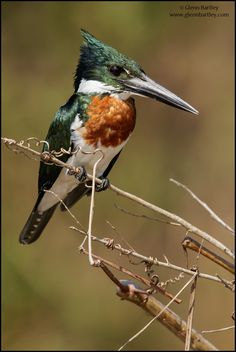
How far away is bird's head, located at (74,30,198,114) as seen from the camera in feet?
8.46

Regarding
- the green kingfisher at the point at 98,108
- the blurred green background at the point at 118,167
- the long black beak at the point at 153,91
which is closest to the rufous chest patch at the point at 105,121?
the green kingfisher at the point at 98,108

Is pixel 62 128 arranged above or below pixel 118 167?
above

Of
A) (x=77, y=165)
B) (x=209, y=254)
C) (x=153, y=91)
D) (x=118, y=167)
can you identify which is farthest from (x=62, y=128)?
(x=118, y=167)

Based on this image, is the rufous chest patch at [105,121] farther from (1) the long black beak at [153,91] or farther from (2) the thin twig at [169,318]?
(2) the thin twig at [169,318]

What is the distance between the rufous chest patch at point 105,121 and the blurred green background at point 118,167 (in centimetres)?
125

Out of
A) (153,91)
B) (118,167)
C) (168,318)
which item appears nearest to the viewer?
(168,318)

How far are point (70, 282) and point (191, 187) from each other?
0.80 m

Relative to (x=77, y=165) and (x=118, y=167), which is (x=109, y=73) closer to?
(x=77, y=165)

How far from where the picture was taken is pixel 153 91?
8.20 ft

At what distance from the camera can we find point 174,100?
95.9 inches

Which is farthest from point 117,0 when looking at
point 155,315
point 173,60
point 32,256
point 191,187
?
point 155,315

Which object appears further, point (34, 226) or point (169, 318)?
point (34, 226)

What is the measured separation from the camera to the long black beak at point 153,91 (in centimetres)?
242

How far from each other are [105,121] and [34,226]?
1.93ft
